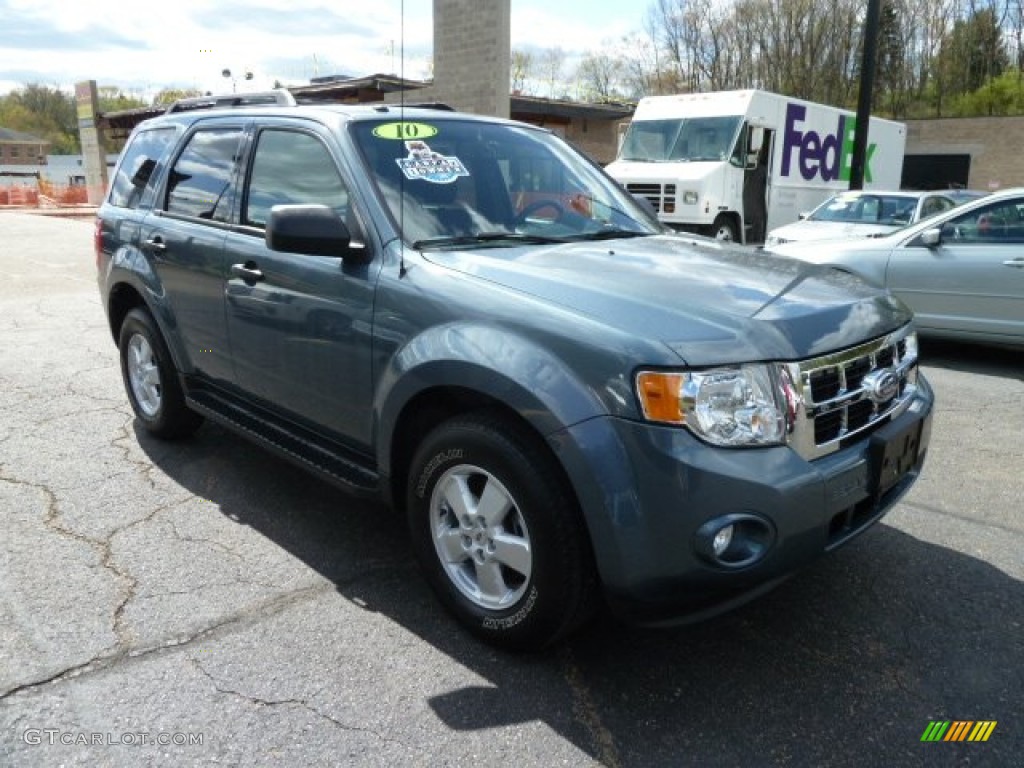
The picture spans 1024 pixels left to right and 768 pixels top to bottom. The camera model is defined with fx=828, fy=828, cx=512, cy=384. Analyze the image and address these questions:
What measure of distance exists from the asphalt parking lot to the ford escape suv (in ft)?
1.05

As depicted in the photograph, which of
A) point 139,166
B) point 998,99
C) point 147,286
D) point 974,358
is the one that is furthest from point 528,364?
point 998,99

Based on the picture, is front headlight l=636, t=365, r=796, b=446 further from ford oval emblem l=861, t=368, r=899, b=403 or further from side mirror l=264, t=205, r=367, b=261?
side mirror l=264, t=205, r=367, b=261

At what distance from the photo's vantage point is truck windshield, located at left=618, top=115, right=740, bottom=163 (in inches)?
608

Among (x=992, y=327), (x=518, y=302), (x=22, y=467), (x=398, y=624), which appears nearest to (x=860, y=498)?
(x=518, y=302)

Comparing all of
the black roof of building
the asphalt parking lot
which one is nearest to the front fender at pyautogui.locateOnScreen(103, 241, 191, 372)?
the asphalt parking lot

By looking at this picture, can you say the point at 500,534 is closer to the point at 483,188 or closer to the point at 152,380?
the point at 483,188

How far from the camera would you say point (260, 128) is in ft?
12.6

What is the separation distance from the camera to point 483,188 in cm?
346

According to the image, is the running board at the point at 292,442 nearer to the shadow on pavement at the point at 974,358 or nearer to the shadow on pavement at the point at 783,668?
the shadow on pavement at the point at 783,668

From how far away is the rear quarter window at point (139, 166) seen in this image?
184 inches

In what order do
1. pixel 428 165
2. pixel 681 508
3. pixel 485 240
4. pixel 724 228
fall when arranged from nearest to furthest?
pixel 681 508 → pixel 485 240 → pixel 428 165 → pixel 724 228

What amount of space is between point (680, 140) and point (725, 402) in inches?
578

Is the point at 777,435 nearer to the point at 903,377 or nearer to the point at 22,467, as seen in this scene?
the point at 903,377

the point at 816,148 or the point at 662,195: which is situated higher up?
the point at 816,148
